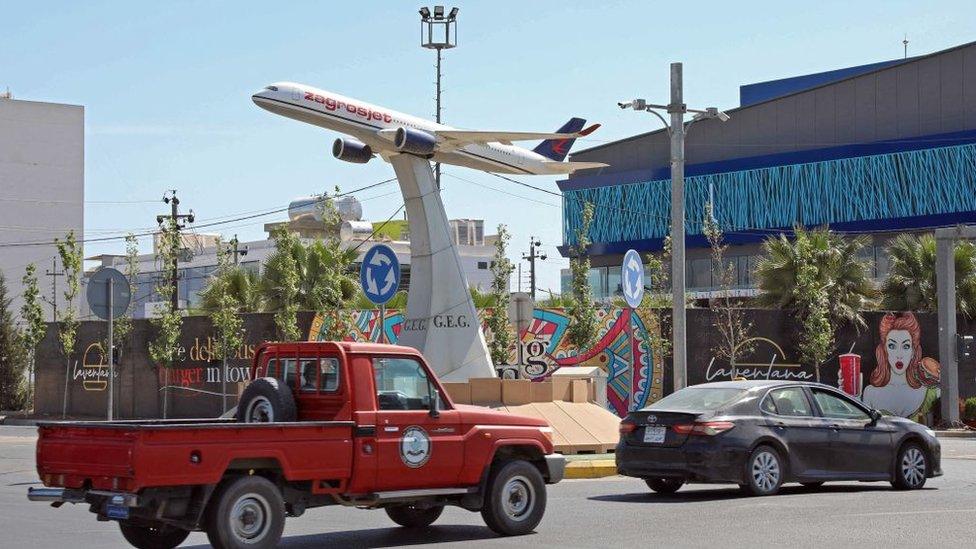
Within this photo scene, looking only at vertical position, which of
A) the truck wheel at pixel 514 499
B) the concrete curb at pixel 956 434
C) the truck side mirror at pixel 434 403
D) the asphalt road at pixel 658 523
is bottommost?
the concrete curb at pixel 956 434

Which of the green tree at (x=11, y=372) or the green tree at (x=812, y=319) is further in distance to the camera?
the green tree at (x=11, y=372)

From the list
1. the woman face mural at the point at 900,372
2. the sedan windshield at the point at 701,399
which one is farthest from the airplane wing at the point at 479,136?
the woman face mural at the point at 900,372

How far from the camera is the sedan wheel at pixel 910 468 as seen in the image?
17.2 m

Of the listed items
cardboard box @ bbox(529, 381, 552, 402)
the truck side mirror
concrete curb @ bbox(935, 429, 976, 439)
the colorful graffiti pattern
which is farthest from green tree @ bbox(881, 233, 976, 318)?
the truck side mirror

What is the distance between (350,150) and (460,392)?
5.04 m

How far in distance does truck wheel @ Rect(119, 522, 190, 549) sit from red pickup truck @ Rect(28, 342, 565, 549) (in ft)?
0.03

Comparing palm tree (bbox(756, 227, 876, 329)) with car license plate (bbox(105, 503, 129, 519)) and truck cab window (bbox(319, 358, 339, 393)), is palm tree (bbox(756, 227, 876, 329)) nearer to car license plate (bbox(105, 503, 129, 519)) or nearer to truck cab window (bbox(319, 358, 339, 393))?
truck cab window (bbox(319, 358, 339, 393))

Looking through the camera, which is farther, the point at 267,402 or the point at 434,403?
the point at 434,403

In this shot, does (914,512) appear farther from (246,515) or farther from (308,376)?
(246,515)

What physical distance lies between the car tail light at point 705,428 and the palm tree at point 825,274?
25903 mm

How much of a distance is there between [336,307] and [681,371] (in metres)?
18.2

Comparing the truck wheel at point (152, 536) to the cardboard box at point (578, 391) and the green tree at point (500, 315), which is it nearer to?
the cardboard box at point (578, 391)

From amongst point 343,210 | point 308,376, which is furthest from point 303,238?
point 308,376

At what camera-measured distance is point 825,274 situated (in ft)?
137
